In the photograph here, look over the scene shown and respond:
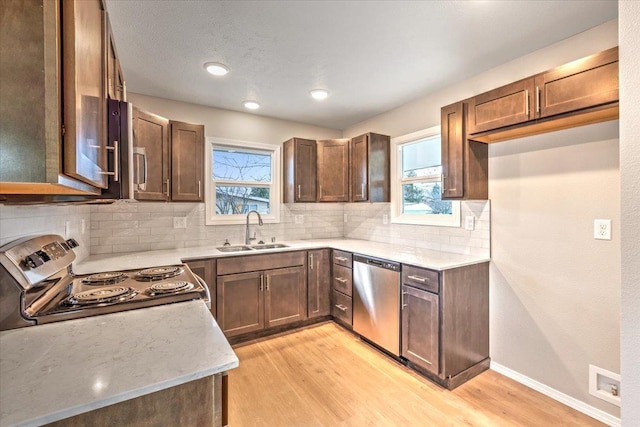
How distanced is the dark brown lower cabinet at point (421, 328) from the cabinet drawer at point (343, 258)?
0.74 m

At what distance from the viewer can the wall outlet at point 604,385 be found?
1.76 meters

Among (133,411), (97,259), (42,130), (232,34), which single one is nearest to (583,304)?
(133,411)

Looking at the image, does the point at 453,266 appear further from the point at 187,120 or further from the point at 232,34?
the point at 187,120

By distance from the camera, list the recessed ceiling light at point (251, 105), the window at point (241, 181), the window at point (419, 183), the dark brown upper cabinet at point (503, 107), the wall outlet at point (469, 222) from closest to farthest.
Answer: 1. the dark brown upper cabinet at point (503, 107)
2. the wall outlet at point (469, 222)
3. the window at point (419, 183)
4. the recessed ceiling light at point (251, 105)
5. the window at point (241, 181)

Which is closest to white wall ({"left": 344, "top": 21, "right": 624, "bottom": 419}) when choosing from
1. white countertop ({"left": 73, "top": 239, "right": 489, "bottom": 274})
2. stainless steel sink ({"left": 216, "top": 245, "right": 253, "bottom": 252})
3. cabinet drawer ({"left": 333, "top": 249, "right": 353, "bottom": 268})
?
white countertop ({"left": 73, "top": 239, "right": 489, "bottom": 274})

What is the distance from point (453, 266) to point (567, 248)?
739 mm

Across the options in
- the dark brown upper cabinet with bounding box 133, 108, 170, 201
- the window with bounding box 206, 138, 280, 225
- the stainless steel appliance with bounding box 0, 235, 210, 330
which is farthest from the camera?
the window with bounding box 206, 138, 280, 225

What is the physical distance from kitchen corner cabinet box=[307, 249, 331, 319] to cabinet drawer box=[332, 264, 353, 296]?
0.10 m

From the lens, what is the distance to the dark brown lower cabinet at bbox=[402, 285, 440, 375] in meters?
2.17

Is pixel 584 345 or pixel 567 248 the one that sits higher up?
pixel 567 248

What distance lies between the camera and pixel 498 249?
7.81 feet

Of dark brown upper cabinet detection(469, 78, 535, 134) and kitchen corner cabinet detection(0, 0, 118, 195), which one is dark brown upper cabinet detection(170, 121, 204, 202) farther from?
dark brown upper cabinet detection(469, 78, 535, 134)

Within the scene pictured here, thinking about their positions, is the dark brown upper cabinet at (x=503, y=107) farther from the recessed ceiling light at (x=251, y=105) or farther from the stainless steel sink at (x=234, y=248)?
the stainless steel sink at (x=234, y=248)

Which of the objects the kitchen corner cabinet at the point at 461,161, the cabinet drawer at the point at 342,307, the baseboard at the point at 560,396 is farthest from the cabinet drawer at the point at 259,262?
the baseboard at the point at 560,396
